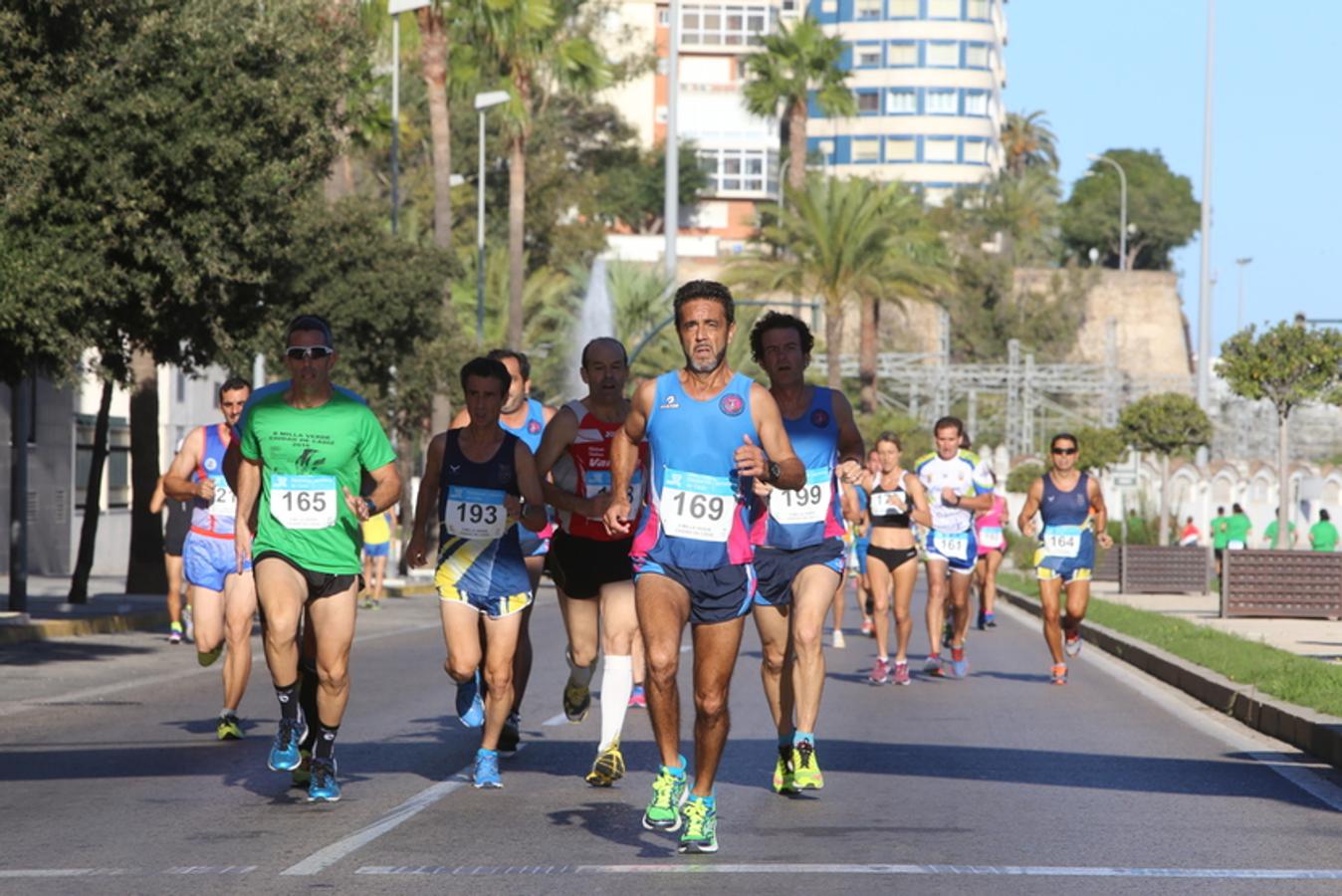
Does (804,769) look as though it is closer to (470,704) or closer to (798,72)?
(470,704)

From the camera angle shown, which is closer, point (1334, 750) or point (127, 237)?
point (1334, 750)

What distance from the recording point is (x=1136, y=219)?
125812 millimetres

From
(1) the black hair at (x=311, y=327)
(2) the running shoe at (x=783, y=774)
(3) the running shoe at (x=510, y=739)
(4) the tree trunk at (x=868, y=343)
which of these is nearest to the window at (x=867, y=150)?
(4) the tree trunk at (x=868, y=343)

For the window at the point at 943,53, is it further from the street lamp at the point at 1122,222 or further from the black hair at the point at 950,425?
the black hair at the point at 950,425

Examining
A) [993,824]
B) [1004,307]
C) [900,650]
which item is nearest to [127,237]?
[900,650]

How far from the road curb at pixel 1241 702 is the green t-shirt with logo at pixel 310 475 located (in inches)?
219

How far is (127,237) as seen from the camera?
23.0 metres

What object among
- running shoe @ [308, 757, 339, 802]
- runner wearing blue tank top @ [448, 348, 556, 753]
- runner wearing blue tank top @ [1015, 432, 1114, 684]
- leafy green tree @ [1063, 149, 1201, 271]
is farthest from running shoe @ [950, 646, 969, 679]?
leafy green tree @ [1063, 149, 1201, 271]

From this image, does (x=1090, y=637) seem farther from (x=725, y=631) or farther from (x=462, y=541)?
(x=725, y=631)

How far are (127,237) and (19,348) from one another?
2039 mm

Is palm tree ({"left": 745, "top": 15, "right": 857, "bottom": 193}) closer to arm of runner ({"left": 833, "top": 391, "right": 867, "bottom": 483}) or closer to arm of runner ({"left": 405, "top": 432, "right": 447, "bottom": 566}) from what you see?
arm of runner ({"left": 833, "top": 391, "right": 867, "bottom": 483})

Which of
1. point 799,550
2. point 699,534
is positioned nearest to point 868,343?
point 799,550

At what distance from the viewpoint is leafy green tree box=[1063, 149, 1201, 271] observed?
12619 centimetres

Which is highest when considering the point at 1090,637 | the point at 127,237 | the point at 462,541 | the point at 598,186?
the point at 598,186
